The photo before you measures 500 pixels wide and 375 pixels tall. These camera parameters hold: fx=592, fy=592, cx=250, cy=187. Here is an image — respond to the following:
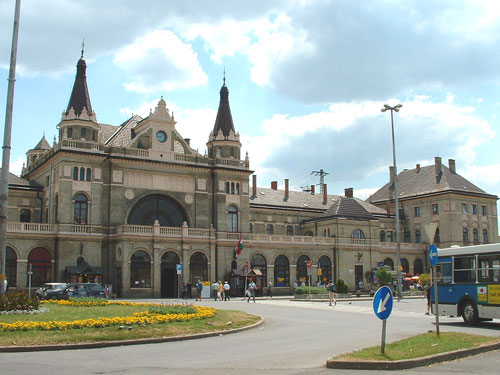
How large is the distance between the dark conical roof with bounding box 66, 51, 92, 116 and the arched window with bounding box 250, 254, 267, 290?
22.9m

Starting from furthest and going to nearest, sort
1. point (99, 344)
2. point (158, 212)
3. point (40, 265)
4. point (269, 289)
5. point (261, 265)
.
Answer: point (261, 265)
point (158, 212)
point (269, 289)
point (40, 265)
point (99, 344)

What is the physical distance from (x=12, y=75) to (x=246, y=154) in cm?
4355

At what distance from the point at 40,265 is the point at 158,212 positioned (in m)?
12.5

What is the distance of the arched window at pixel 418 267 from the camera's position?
8050 cm

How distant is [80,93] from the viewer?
58375 millimetres

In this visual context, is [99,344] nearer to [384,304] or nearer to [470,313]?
[384,304]

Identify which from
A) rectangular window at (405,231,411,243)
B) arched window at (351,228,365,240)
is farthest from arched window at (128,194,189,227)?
rectangular window at (405,231,411,243)

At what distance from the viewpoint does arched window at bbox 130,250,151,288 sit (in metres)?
54.0

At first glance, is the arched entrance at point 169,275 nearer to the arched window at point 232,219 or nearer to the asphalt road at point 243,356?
the arched window at point 232,219

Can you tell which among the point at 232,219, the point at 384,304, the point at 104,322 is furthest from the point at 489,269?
the point at 232,219

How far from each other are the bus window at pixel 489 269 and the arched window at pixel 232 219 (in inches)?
1603

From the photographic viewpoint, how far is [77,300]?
102ft

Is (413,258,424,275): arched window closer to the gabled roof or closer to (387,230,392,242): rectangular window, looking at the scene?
(387,230,392,242): rectangular window

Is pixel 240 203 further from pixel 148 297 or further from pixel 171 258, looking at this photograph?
pixel 148 297
